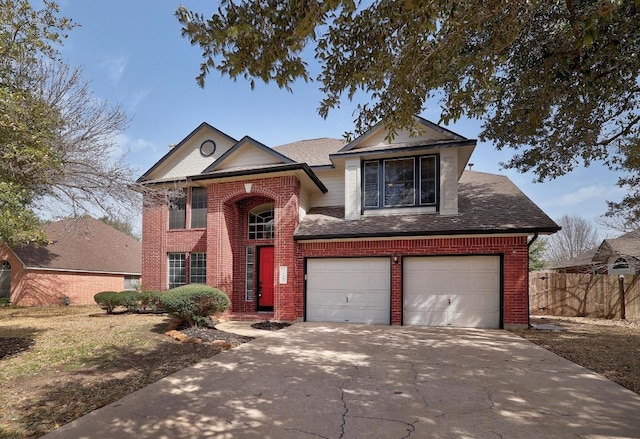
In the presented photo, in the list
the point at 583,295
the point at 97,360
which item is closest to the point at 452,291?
the point at 583,295

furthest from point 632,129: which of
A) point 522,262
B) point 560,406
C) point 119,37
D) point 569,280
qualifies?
point 119,37

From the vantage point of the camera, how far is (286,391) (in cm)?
488

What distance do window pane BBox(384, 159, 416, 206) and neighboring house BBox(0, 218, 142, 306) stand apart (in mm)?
14057

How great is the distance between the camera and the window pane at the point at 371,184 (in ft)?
40.6

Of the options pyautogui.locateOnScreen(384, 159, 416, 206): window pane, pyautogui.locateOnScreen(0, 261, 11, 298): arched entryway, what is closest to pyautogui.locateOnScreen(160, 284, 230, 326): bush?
pyautogui.locateOnScreen(384, 159, 416, 206): window pane

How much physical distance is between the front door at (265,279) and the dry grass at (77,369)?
3.59 metres

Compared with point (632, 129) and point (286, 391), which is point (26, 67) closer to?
point (286, 391)

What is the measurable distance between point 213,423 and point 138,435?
0.73 meters

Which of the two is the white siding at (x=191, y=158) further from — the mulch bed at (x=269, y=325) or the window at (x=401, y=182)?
the mulch bed at (x=269, y=325)

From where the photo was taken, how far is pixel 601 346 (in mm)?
8102

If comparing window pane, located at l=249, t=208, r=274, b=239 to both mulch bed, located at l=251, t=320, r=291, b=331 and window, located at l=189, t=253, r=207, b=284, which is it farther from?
mulch bed, located at l=251, t=320, r=291, b=331

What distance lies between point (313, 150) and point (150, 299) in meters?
8.97

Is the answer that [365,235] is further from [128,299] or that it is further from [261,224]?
[128,299]

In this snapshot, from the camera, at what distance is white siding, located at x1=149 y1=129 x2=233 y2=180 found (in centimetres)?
1502
